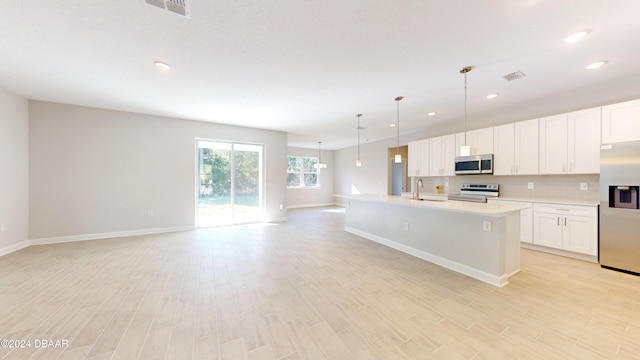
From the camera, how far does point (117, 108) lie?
15.6 ft

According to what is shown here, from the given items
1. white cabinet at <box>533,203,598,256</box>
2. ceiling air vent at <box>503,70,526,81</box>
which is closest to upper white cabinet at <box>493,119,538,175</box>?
white cabinet at <box>533,203,598,256</box>

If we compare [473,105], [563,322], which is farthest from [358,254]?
[473,105]

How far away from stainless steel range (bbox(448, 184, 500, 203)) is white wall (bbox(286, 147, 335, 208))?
6155 millimetres

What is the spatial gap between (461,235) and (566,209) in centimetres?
210

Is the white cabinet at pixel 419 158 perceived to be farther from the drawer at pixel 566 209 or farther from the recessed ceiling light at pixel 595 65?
the recessed ceiling light at pixel 595 65

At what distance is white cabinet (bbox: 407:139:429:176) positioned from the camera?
6039 mm

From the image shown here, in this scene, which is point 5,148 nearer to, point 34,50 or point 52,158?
point 52,158

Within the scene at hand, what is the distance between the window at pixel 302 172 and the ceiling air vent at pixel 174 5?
7.99 metres

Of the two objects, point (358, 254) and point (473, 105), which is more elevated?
point (473, 105)

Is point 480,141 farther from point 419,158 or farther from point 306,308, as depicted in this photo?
point 306,308

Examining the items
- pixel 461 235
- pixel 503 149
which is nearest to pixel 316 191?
pixel 503 149

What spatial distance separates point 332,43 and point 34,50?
3.41 m

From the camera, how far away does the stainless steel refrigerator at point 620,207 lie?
3.00 metres

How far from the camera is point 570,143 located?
3742 millimetres
